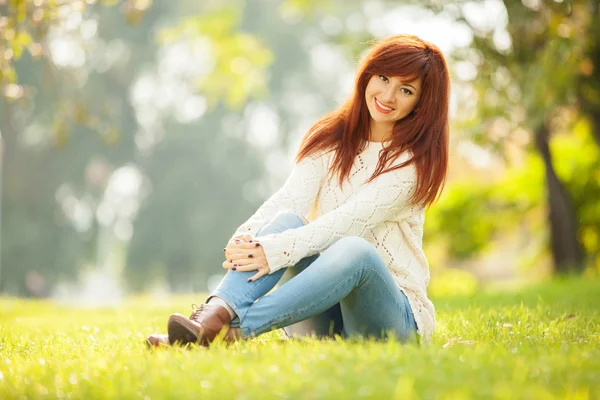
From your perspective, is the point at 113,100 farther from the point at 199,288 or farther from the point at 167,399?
the point at 167,399

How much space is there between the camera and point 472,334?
345cm

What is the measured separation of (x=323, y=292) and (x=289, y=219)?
434 mm

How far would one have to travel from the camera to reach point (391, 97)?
133 inches

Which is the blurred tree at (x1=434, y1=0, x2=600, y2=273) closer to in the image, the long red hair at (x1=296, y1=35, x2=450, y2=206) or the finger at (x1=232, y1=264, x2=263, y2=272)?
the long red hair at (x1=296, y1=35, x2=450, y2=206)

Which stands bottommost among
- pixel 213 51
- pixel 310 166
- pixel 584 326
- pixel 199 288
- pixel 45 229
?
pixel 199 288

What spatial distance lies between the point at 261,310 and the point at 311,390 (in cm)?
90

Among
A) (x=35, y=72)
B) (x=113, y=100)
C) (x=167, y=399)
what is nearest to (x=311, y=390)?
(x=167, y=399)

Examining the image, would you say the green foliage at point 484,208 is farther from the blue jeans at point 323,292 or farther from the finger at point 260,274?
the finger at point 260,274

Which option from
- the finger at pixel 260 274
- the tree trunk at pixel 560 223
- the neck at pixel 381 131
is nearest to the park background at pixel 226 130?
the tree trunk at pixel 560 223

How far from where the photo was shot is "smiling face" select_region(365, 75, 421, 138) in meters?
3.38

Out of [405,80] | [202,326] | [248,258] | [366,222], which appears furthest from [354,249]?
[405,80]

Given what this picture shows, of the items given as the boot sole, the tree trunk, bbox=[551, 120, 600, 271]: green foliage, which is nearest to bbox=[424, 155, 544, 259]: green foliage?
bbox=[551, 120, 600, 271]: green foliage

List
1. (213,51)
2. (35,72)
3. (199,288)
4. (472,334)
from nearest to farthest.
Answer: (472,334) < (213,51) < (35,72) < (199,288)

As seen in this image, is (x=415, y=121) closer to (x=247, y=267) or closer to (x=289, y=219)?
(x=289, y=219)
